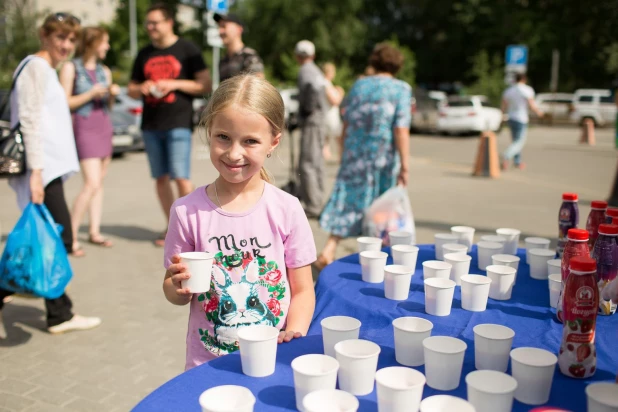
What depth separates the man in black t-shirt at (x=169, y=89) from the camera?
5871 mm

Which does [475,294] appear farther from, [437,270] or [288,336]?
[288,336]

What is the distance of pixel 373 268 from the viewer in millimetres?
2533

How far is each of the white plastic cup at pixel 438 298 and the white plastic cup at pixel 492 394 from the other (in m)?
0.67

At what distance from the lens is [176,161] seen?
5922mm

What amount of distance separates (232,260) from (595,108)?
31652mm

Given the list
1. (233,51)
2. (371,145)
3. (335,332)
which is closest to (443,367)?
(335,332)

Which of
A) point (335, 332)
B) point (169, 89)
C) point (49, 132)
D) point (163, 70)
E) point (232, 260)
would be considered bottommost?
point (335, 332)

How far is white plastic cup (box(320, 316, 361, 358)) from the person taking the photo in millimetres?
1741

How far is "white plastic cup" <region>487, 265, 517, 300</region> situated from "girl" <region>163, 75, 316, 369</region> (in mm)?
707

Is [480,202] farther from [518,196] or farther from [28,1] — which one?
[28,1]

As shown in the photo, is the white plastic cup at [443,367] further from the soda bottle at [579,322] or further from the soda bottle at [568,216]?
the soda bottle at [568,216]

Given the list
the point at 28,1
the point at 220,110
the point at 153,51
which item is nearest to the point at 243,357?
the point at 220,110

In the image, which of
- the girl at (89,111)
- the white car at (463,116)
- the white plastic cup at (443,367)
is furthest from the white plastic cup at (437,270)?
the white car at (463,116)

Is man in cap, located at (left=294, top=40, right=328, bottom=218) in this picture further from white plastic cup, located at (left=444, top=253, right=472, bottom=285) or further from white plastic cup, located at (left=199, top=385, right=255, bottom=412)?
white plastic cup, located at (left=199, top=385, right=255, bottom=412)
